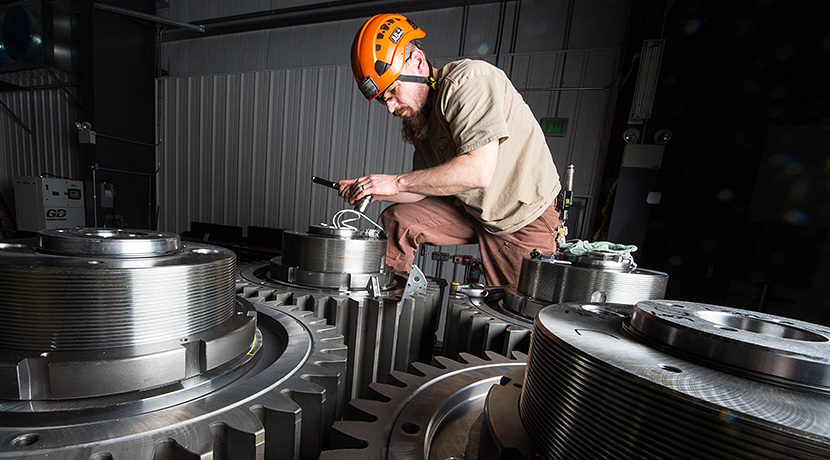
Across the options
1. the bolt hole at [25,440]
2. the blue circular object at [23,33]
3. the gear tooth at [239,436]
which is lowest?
the gear tooth at [239,436]

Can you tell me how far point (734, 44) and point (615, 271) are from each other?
287 centimetres

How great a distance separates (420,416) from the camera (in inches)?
30.0

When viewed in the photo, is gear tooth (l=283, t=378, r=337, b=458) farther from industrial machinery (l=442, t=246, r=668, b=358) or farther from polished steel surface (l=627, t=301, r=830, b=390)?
industrial machinery (l=442, t=246, r=668, b=358)

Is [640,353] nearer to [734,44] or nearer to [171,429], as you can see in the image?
[171,429]

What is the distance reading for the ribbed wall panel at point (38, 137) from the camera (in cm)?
704

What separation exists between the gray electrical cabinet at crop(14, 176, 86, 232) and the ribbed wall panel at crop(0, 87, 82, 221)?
0.73 metres

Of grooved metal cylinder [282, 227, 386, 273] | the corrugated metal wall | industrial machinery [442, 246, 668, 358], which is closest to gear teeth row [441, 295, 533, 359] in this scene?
industrial machinery [442, 246, 668, 358]

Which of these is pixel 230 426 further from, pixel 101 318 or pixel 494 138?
pixel 494 138

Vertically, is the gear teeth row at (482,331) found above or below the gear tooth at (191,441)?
below

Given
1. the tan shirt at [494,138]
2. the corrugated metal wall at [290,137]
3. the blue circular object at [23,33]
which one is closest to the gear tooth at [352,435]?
the tan shirt at [494,138]

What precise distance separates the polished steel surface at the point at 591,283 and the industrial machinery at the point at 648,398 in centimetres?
76

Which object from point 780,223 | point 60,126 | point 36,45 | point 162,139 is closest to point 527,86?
point 780,223

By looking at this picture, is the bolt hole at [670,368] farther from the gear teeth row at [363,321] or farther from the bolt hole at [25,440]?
the gear teeth row at [363,321]

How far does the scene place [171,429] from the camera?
1.98 ft
